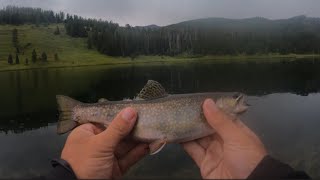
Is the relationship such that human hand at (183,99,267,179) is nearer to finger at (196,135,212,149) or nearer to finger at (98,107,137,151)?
finger at (196,135,212,149)

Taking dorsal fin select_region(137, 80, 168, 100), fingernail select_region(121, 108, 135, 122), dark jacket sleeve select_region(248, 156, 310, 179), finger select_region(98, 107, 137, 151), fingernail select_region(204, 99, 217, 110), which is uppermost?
dorsal fin select_region(137, 80, 168, 100)

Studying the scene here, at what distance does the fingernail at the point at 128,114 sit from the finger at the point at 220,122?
1049 mm

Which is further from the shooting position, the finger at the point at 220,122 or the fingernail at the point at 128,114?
the fingernail at the point at 128,114

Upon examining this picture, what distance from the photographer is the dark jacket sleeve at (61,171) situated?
204 inches

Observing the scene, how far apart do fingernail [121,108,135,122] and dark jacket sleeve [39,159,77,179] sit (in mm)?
1014

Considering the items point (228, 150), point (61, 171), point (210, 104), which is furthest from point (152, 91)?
point (61, 171)

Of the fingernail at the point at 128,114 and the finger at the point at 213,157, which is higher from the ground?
the fingernail at the point at 128,114

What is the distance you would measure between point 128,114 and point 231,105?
5.04 ft

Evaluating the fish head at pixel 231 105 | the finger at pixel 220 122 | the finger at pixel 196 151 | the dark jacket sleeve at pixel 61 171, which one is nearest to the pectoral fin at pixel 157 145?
the finger at pixel 196 151

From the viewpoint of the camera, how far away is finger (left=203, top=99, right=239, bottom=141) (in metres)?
5.29

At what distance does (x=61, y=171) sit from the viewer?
17.4 ft

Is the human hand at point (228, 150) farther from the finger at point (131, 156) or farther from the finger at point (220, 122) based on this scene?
the finger at point (131, 156)

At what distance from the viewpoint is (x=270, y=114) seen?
42.1m

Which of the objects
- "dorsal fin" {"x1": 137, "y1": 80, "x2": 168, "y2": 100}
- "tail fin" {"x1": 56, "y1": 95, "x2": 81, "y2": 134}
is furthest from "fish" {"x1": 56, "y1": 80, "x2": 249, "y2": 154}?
"tail fin" {"x1": 56, "y1": 95, "x2": 81, "y2": 134}
